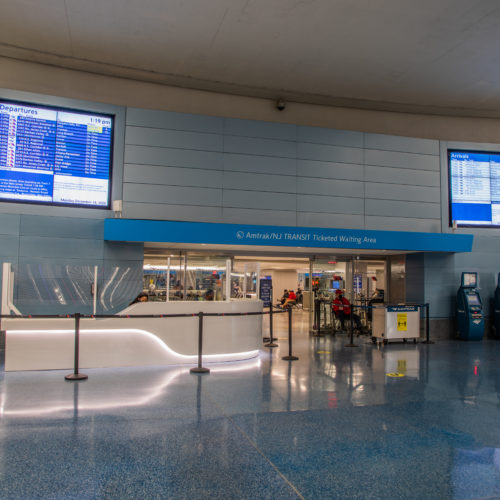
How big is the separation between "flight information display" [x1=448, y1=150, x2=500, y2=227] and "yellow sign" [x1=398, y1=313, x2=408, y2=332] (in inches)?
137

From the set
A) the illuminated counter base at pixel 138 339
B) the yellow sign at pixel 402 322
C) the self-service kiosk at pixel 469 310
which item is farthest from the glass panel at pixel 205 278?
the self-service kiosk at pixel 469 310

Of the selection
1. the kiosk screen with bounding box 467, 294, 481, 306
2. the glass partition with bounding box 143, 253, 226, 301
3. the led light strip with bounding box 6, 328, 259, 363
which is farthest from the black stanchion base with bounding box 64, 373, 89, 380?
the kiosk screen with bounding box 467, 294, 481, 306

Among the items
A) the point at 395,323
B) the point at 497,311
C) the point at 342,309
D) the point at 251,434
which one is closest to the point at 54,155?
the point at 251,434

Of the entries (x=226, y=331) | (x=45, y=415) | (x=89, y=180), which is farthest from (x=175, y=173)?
(x=45, y=415)

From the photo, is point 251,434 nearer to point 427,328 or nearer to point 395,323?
point 395,323

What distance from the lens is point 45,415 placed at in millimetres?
4742

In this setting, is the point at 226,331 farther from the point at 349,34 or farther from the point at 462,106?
the point at 462,106

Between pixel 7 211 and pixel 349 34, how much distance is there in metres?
8.33

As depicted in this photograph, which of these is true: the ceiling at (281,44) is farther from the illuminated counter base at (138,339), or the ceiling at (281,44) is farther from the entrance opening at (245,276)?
the illuminated counter base at (138,339)

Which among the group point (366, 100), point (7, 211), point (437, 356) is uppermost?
point (366, 100)

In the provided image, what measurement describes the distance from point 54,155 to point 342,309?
8.59 metres

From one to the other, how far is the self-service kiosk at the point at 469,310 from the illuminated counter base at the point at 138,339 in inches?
257

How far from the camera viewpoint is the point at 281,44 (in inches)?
373

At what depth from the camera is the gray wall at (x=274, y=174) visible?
408 inches
